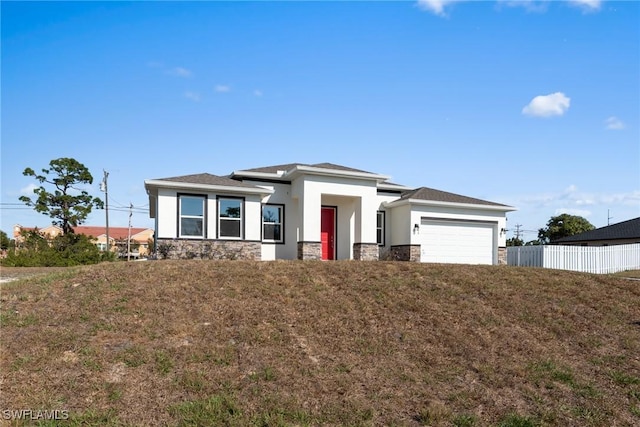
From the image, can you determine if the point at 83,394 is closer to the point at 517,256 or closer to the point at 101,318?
the point at 101,318

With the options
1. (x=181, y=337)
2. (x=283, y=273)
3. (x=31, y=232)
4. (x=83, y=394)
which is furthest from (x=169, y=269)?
(x=31, y=232)

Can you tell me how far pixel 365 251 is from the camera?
57.3ft

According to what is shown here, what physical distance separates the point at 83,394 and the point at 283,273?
227 inches

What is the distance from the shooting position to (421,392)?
5711mm

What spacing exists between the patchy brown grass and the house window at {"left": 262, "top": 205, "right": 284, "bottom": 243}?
6696 millimetres

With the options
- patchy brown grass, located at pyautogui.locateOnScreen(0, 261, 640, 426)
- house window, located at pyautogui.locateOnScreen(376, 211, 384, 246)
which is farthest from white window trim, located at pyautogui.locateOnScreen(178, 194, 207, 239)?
house window, located at pyautogui.locateOnScreen(376, 211, 384, 246)

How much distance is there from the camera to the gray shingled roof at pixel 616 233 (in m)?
30.3

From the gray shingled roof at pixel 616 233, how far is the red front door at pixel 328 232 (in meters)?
23.2

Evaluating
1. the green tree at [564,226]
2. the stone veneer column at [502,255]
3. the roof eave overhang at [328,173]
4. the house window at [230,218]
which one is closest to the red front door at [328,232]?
the roof eave overhang at [328,173]

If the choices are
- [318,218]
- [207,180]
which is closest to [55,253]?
[207,180]

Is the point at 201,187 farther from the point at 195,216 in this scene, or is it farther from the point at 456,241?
the point at 456,241

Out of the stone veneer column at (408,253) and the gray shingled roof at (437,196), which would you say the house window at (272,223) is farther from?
A: the gray shingled roof at (437,196)

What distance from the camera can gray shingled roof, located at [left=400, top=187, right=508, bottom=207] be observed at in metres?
19.0

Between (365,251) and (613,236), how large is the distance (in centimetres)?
2376
